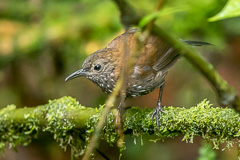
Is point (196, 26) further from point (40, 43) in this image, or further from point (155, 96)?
point (40, 43)

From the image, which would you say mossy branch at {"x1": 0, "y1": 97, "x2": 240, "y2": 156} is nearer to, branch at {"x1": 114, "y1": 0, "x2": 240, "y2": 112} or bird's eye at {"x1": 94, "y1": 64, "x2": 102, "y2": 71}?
bird's eye at {"x1": 94, "y1": 64, "x2": 102, "y2": 71}

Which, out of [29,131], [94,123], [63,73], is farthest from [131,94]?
[63,73]

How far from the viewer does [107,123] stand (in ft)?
8.85

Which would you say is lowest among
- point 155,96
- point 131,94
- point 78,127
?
point 155,96

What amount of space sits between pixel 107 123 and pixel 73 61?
12.2 feet

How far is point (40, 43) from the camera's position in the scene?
6.18 m

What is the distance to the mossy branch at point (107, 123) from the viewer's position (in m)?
2.27

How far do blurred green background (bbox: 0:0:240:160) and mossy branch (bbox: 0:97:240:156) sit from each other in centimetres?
257

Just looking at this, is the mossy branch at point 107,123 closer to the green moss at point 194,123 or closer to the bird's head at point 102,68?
the green moss at point 194,123

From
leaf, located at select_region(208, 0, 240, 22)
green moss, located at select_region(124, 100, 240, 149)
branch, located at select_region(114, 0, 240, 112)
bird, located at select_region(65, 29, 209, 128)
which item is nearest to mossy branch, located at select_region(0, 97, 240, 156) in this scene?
green moss, located at select_region(124, 100, 240, 149)

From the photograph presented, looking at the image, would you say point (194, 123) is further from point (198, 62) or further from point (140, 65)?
point (198, 62)

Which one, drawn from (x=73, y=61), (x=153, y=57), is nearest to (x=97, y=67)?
(x=153, y=57)

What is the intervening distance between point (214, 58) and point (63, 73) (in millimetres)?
2516

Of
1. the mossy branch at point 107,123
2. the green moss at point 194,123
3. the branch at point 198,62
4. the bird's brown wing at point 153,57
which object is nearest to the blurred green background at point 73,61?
the bird's brown wing at point 153,57
